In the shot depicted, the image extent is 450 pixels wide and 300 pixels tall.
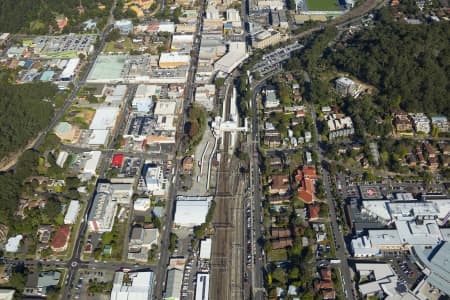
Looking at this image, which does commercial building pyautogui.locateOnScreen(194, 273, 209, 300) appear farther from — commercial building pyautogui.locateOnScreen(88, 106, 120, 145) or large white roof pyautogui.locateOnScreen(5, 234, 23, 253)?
commercial building pyautogui.locateOnScreen(88, 106, 120, 145)

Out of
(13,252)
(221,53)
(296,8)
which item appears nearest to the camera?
(13,252)

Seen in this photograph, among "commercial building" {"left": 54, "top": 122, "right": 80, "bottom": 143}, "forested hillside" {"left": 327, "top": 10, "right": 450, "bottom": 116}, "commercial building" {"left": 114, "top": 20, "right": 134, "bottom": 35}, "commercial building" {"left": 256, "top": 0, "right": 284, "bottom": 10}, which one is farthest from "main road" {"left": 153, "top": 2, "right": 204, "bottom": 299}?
"commercial building" {"left": 256, "top": 0, "right": 284, "bottom": 10}

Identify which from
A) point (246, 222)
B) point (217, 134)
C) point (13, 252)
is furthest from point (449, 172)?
point (13, 252)

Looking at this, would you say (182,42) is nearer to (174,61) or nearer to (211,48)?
(211,48)

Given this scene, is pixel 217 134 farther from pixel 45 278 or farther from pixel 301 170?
pixel 45 278

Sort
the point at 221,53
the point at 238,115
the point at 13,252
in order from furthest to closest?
the point at 221,53
the point at 238,115
the point at 13,252

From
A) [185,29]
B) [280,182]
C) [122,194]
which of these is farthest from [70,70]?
[280,182]
